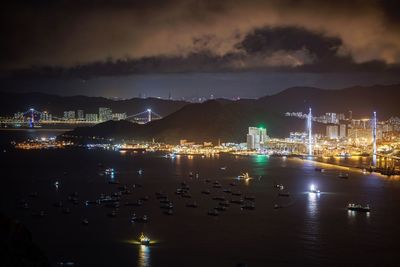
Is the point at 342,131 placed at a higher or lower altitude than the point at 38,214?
higher

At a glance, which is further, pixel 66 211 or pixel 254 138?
pixel 254 138

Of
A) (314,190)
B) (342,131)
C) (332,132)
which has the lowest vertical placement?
(314,190)

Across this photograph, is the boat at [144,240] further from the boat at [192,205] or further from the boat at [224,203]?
the boat at [224,203]

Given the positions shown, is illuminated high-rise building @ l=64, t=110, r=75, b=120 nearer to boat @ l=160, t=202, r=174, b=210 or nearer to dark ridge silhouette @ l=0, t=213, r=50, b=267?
boat @ l=160, t=202, r=174, b=210

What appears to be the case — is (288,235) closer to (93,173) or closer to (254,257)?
(254,257)

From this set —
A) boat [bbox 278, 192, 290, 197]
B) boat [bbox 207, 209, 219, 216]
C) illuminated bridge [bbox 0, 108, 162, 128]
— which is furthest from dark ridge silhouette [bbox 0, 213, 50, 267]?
illuminated bridge [bbox 0, 108, 162, 128]

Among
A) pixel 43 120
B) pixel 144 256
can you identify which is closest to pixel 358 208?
pixel 144 256

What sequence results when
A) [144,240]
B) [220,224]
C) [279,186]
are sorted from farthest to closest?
[279,186] < [220,224] < [144,240]

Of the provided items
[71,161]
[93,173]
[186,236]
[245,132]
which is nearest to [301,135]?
[245,132]

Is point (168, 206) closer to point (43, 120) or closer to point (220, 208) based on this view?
point (220, 208)

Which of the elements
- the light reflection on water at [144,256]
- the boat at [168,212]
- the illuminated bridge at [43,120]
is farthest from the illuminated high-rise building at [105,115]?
the light reflection on water at [144,256]
